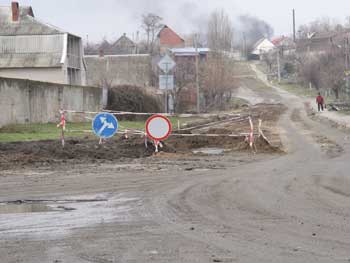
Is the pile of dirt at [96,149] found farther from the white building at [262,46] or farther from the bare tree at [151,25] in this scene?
the white building at [262,46]

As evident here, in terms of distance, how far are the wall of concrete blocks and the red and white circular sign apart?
12653mm

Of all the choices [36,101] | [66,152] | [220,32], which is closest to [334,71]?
[220,32]

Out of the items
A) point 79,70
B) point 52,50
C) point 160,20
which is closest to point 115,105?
point 52,50

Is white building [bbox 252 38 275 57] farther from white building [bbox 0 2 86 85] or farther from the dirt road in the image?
the dirt road

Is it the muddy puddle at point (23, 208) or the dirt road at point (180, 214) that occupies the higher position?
the dirt road at point (180, 214)

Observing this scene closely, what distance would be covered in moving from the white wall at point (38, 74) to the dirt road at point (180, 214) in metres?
40.3

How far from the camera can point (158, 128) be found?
2055 cm

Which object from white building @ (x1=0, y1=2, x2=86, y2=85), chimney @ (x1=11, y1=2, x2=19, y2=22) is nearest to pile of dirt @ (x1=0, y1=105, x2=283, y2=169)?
white building @ (x1=0, y1=2, x2=86, y2=85)

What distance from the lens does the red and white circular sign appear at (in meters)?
20.4

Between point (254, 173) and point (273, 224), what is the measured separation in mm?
6351

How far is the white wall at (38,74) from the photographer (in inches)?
2221

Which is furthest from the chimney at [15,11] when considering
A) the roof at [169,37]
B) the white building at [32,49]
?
the roof at [169,37]

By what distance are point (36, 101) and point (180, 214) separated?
26296 millimetres

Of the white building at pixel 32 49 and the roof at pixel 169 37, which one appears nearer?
the white building at pixel 32 49
